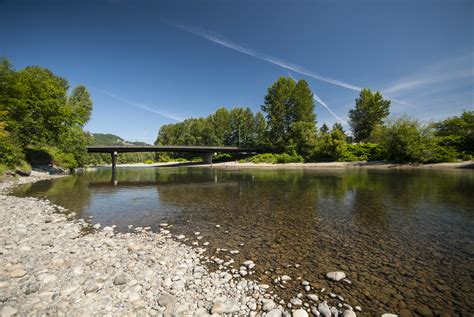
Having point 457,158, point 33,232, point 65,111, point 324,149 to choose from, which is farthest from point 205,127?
point 33,232

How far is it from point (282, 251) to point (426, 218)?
8.45 metres

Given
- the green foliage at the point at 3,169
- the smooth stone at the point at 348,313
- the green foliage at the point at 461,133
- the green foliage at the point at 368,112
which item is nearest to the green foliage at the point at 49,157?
the green foliage at the point at 3,169

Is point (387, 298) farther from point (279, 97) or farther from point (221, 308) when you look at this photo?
point (279, 97)

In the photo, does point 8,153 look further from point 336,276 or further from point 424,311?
point 424,311

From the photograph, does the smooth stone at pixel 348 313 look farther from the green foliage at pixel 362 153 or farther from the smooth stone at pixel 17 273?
the green foliage at pixel 362 153

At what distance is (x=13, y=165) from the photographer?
26125mm

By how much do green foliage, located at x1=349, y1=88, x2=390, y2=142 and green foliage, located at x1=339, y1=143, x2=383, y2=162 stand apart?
1901 centimetres

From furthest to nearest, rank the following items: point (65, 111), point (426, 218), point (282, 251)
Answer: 1. point (65, 111)
2. point (426, 218)
3. point (282, 251)

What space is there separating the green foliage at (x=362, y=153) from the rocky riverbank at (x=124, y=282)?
61166mm

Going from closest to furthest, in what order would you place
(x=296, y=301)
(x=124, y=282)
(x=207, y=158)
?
(x=296, y=301) → (x=124, y=282) → (x=207, y=158)

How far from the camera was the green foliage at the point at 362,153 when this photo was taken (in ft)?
185

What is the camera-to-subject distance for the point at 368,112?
74.4 metres

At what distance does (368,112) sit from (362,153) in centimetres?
2439

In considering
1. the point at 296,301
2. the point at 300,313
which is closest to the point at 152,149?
the point at 296,301
